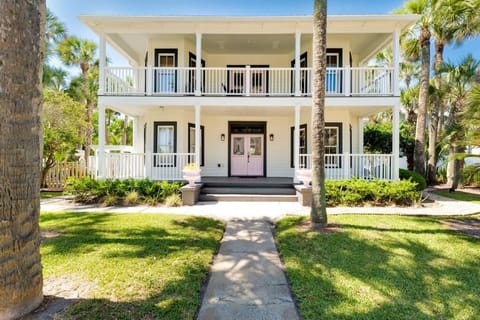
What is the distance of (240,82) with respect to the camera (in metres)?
12.1

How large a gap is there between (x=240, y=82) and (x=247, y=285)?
9.93 metres

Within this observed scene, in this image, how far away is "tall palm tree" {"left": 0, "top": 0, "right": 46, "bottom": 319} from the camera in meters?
2.45

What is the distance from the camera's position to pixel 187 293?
3240mm

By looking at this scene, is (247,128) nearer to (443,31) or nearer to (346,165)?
(346,165)

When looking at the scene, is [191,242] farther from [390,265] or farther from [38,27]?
[38,27]

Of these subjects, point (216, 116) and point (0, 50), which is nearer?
point (0, 50)

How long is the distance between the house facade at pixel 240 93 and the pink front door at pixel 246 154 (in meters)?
0.05

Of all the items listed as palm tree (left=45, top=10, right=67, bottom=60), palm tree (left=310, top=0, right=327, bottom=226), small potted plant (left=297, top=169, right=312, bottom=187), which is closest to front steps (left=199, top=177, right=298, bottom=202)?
small potted plant (left=297, top=169, right=312, bottom=187)

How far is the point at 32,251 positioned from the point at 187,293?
65.8 inches

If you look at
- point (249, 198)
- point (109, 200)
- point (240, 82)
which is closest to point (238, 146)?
point (240, 82)

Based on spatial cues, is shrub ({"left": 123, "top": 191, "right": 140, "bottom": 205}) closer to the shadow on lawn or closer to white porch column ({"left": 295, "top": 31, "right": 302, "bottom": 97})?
the shadow on lawn

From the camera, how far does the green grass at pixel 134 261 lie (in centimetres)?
294

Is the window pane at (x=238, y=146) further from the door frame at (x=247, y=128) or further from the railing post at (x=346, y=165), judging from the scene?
the railing post at (x=346, y=165)

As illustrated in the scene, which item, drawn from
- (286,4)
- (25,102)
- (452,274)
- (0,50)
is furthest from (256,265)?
(286,4)
